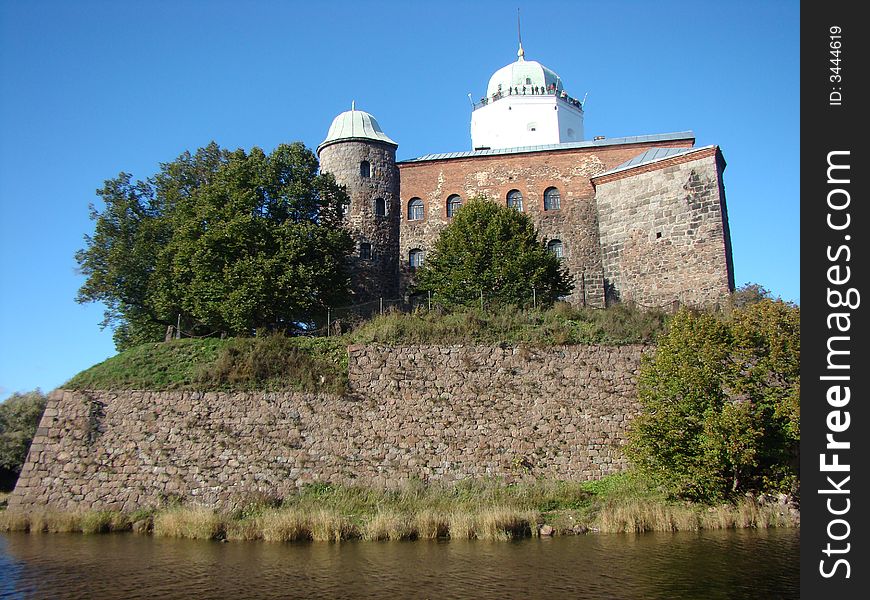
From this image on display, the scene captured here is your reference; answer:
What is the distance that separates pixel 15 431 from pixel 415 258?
19.8 metres

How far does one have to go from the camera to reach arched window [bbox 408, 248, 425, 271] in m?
35.6

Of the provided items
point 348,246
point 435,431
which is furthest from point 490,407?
point 348,246

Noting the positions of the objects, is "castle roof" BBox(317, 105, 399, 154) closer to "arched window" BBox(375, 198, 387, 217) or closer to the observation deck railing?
"arched window" BBox(375, 198, 387, 217)

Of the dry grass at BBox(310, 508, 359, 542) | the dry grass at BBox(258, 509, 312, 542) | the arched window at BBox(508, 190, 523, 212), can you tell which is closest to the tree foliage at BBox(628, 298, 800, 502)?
the dry grass at BBox(310, 508, 359, 542)

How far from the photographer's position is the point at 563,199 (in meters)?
35.1

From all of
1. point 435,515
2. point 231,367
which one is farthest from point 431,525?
point 231,367

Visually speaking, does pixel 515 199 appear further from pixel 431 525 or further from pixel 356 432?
pixel 431 525

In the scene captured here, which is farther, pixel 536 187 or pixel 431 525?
pixel 536 187

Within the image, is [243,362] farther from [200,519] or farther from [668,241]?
[668,241]

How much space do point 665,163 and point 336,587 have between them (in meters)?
24.3

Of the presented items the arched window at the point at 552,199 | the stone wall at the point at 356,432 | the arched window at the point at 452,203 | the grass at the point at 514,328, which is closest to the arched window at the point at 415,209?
the arched window at the point at 452,203

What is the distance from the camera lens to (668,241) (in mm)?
30266

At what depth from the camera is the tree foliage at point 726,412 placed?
17406mm
